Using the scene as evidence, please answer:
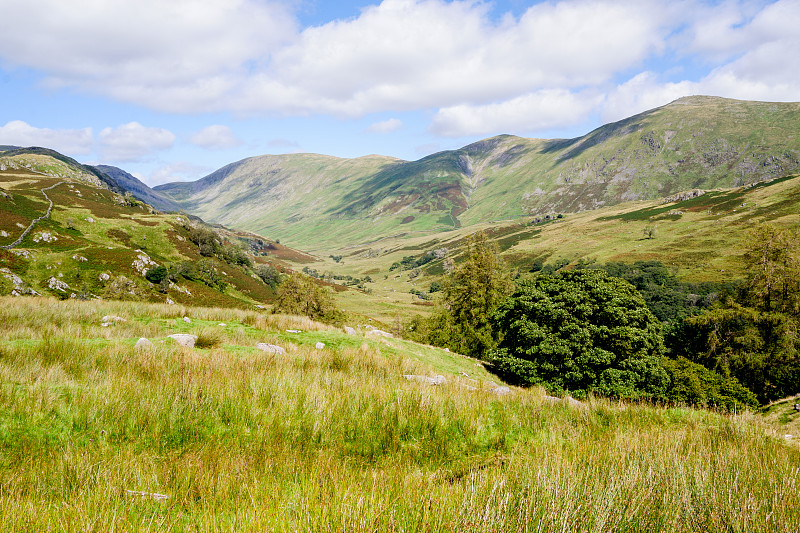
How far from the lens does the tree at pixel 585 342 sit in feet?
68.0

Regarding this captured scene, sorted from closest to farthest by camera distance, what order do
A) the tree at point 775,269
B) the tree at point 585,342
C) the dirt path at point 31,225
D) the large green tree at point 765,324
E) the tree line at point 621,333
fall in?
1. the tree at point 585,342
2. the tree line at point 621,333
3. the large green tree at point 765,324
4. the tree at point 775,269
5. the dirt path at point 31,225

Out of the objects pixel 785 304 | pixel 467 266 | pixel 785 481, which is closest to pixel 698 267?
pixel 785 304

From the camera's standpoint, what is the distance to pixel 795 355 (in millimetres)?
28375

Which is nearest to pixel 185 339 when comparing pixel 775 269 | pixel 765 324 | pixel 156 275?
pixel 765 324

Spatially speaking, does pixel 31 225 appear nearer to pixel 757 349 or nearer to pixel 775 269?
pixel 757 349

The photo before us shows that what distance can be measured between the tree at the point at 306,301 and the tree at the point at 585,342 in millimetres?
21266

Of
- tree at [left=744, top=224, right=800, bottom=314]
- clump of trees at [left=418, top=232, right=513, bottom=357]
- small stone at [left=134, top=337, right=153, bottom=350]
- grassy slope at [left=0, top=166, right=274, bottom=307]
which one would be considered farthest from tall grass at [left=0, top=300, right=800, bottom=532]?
grassy slope at [left=0, top=166, right=274, bottom=307]

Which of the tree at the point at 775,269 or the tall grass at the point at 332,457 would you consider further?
the tree at the point at 775,269

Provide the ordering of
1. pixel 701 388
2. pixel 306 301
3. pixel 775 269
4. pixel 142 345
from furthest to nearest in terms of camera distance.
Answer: pixel 306 301
pixel 775 269
pixel 701 388
pixel 142 345

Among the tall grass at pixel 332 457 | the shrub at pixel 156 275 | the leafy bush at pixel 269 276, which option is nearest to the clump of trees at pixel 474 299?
the tall grass at pixel 332 457

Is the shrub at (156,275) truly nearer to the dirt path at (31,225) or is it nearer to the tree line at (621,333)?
the dirt path at (31,225)

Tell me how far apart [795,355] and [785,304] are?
4973 millimetres

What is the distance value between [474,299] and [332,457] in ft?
106

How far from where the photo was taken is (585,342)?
70.3ft
